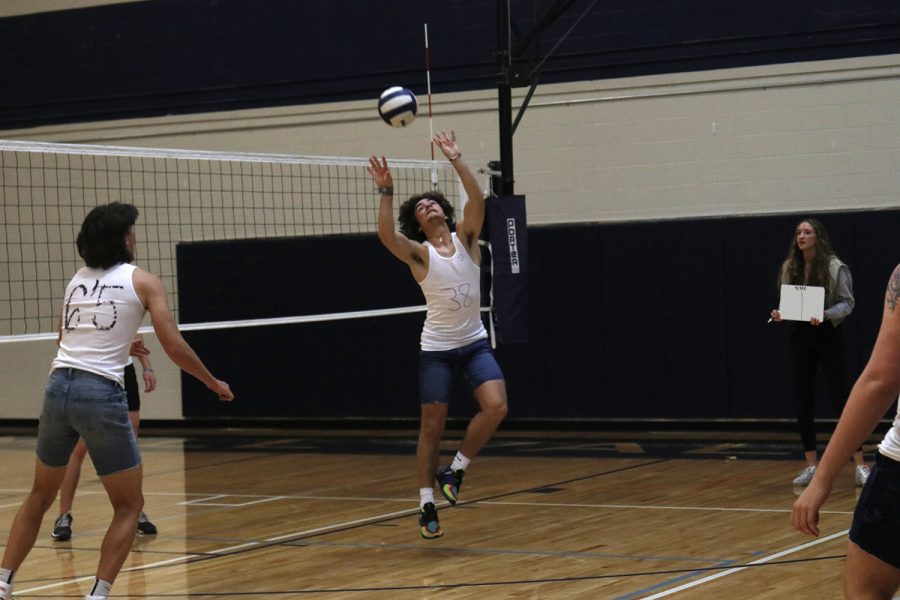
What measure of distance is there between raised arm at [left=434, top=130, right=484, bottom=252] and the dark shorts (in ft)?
13.5

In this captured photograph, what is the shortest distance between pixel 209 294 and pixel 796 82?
240 inches

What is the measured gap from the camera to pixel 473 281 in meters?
7.14

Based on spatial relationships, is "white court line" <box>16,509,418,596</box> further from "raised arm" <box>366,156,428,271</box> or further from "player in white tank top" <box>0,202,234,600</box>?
"raised arm" <box>366,156,428,271</box>

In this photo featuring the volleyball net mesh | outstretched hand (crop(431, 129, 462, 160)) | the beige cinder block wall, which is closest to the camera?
outstretched hand (crop(431, 129, 462, 160))

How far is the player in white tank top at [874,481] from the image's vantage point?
9.37 feet

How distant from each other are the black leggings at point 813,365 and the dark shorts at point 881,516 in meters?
5.61

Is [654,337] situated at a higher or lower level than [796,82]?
lower

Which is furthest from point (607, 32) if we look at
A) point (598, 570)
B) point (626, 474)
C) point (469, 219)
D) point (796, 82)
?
point (598, 570)

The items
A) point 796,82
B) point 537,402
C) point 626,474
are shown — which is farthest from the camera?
point 537,402

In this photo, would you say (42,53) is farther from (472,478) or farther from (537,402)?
(472,478)

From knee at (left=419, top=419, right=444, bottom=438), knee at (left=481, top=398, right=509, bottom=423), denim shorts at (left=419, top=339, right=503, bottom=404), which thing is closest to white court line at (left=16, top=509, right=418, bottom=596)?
knee at (left=419, top=419, right=444, bottom=438)

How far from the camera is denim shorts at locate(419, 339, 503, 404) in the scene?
693 cm

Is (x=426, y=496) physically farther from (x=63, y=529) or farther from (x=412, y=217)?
(x=63, y=529)

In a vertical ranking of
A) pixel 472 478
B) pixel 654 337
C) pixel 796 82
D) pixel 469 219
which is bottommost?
pixel 472 478
